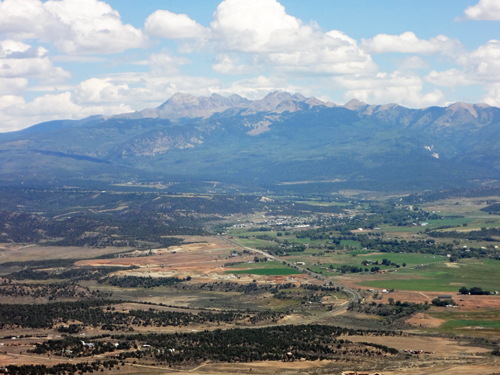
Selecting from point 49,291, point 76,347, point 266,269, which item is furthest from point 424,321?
point 49,291

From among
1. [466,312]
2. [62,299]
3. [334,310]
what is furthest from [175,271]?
[466,312]

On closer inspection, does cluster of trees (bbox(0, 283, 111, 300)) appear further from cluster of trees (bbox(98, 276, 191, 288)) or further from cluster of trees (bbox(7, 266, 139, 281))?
cluster of trees (bbox(7, 266, 139, 281))

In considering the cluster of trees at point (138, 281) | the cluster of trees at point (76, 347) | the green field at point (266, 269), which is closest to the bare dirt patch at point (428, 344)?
the cluster of trees at point (76, 347)

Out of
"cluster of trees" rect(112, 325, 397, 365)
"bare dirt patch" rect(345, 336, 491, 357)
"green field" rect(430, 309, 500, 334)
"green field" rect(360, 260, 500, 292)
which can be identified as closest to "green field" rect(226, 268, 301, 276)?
"green field" rect(360, 260, 500, 292)

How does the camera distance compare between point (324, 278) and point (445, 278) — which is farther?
point (324, 278)

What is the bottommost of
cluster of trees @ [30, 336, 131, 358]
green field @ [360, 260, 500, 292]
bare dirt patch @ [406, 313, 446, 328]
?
bare dirt patch @ [406, 313, 446, 328]

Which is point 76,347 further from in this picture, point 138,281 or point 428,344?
point 138,281

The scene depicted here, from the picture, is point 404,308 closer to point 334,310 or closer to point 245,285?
point 334,310

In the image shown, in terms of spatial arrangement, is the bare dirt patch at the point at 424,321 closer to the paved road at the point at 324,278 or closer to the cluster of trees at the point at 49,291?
the paved road at the point at 324,278
